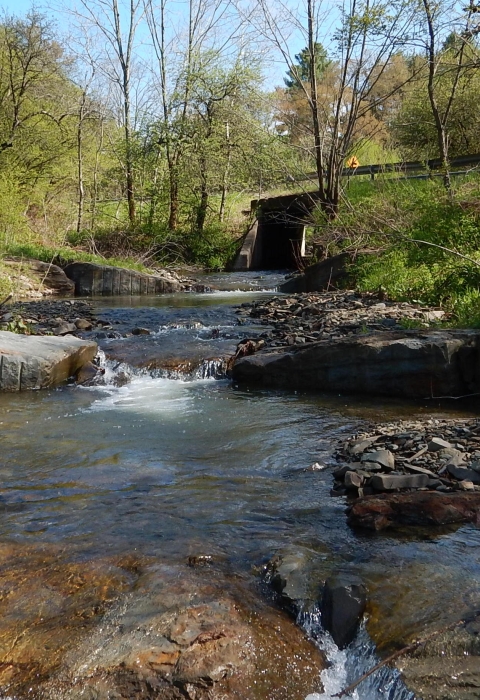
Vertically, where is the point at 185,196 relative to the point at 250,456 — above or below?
above

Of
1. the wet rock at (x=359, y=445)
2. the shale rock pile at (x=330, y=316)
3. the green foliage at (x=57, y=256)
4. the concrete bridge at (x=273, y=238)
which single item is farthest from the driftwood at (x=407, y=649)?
the concrete bridge at (x=273, y=238)

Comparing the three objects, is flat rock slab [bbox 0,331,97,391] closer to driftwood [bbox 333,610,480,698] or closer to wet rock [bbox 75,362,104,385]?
wet rock [bbox 75,362,104,385]

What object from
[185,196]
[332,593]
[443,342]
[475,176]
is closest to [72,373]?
[443,342]

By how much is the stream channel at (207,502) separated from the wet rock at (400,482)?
29 centimetres

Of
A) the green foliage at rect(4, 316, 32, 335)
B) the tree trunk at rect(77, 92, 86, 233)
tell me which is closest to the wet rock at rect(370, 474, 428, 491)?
the green foliage at rect(4, 316, 32, 335)

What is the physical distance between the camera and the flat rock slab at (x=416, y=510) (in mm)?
3764

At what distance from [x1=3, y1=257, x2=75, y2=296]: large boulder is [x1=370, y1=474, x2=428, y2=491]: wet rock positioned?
12.6 meters

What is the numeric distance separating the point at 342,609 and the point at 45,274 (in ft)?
45.0

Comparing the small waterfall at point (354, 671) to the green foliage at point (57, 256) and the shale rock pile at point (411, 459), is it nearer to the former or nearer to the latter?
the shale rock pile at point (411, 459)

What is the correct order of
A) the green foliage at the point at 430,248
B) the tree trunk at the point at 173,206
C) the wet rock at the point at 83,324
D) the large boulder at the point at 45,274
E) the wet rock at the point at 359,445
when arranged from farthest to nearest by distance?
the tree trunk at the point at 173,206 → the large boulder at the point at 45,274 → the wet rock at the point at 83,324 → the green foliage at the point at 430,248 → the wet rock at the point at 359,445

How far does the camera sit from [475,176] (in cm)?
1172

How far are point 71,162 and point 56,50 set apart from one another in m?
3.69

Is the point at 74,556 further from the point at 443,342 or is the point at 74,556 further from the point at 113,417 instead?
the point at 443,342

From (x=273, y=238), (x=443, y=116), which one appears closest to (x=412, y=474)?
(x=443, y=116)
